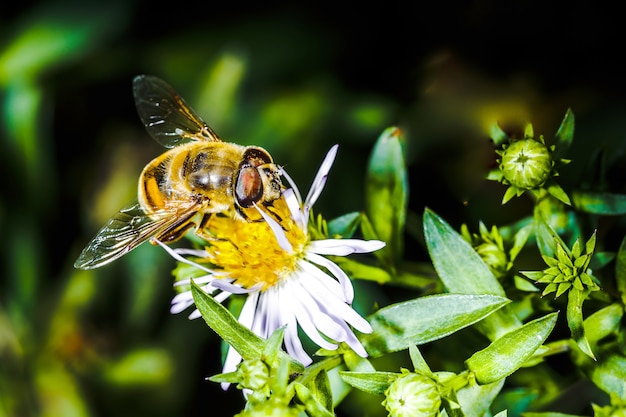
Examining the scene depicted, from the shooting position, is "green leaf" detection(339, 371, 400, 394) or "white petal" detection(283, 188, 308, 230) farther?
"white petal" detection(283, 188, 308, 230)

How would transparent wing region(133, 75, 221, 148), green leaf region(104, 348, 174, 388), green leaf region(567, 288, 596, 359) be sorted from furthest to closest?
green leaf region(104, 348, 174, 388) < transparent wing region(133, 75, 221, 148) < green leaf region(567, 288, 596, 359)

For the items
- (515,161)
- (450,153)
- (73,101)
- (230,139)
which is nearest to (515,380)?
(515,161)

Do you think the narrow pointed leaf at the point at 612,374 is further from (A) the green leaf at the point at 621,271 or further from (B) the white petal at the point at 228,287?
(B) the white petal at the point at 228,287

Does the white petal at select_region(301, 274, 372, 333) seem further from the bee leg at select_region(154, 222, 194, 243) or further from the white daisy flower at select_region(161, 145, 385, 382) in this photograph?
the bee leg at select_region(154, 222, 194, 243)

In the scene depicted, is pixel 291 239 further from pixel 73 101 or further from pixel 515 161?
pixel 73 101

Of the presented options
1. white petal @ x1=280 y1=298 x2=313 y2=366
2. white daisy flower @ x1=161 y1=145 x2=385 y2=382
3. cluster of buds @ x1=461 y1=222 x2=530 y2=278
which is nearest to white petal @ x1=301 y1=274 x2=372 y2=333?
white daisy flower @ x1=161 y1=145 x2=385 y2=382

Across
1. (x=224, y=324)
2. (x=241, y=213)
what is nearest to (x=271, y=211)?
(x=241, y=213)
